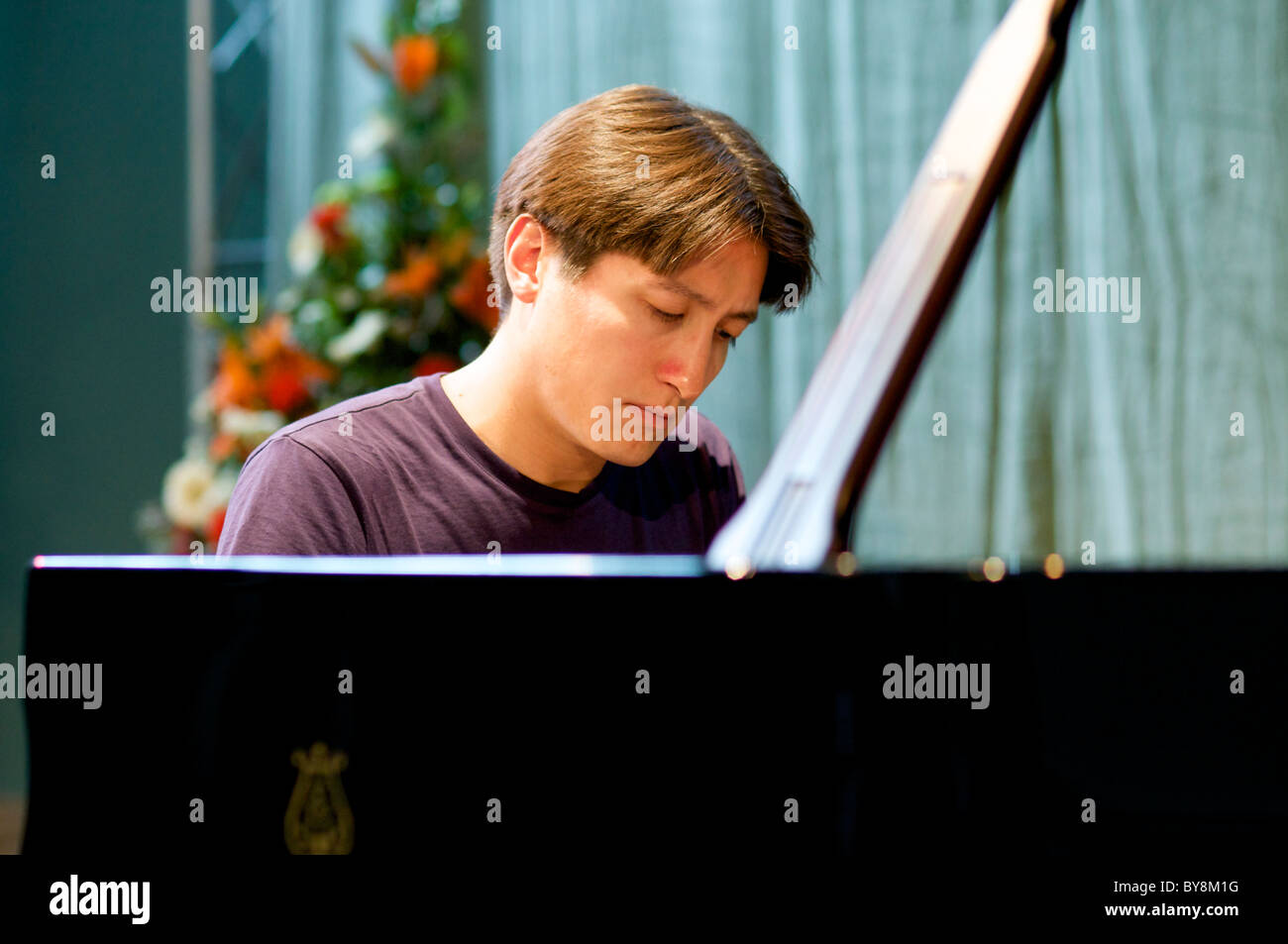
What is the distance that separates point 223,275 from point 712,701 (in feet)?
7.29

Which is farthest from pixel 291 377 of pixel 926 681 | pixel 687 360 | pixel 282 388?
pixel 926 681

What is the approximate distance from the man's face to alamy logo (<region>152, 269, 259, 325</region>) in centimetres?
156

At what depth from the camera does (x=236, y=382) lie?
193 centimetres

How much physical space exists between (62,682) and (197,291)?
2.04 metres

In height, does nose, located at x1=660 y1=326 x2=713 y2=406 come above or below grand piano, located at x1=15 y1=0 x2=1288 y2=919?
above

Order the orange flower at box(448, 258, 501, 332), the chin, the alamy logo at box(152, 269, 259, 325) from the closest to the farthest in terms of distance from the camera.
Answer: the chin → the orange flower at box(448, 258, 501, 332) → the alamy logo at box(152, 269, 259, 325)

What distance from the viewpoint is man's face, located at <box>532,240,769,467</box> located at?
3.25 feet

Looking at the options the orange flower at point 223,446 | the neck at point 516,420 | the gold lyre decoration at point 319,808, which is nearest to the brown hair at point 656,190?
the neck at point 516,420

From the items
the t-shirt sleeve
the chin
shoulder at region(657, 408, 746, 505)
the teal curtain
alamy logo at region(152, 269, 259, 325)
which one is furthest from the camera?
alamy logo at region(152, 269, 259, 325)

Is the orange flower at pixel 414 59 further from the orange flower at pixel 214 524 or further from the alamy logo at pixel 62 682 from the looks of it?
the alamy logo at pixel 62 682

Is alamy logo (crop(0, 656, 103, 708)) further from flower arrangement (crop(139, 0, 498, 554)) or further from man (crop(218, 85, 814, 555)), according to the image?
flower arrangement (crop(139, 0, 498, 554))

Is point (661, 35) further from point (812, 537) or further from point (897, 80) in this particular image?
point (812, 537)
